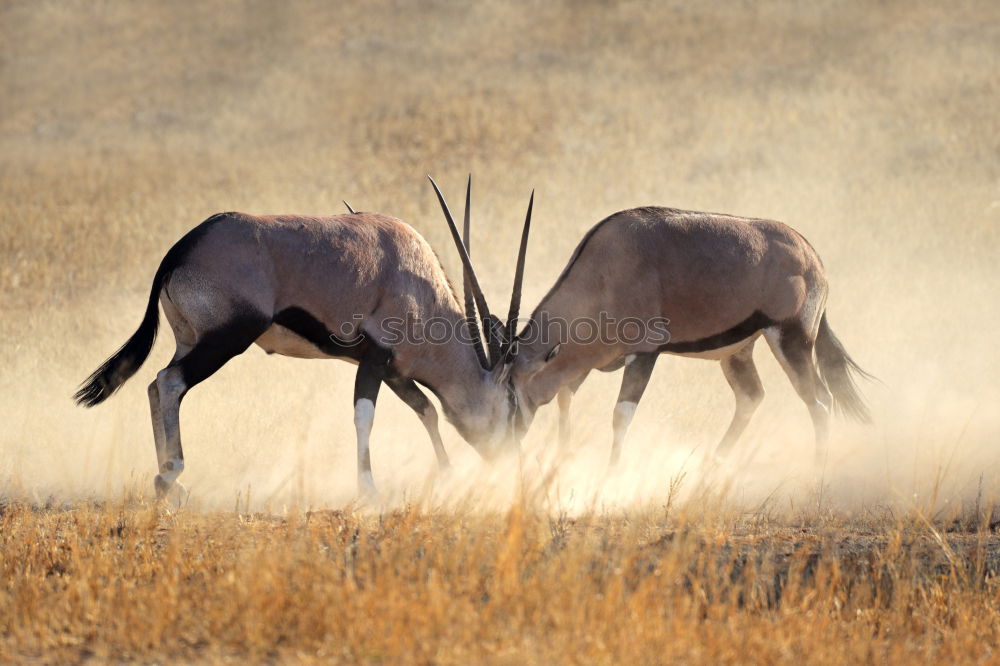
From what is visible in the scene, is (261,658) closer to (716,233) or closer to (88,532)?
(88,532)

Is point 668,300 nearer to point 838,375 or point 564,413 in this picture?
point 564,413

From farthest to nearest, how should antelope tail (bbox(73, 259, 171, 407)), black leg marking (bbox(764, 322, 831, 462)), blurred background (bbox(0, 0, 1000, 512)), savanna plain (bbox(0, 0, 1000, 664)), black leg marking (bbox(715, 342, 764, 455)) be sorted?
blurred background (bbox(0, 0, 1000, 512)), black leg marking (bbox(715, 342, 764, 455)), black leg marking (bbox(764, 322, 831, 462)), antelope tail (bbox(73, 259, 171, 407)), savanna plain (bbox(0, 0, 1000, 664))

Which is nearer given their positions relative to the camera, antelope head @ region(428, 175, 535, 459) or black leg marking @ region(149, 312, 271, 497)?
black leg marking @ region(149, 312, 271, 497)

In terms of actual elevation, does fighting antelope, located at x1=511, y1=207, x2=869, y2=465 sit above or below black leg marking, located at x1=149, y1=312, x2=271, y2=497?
above

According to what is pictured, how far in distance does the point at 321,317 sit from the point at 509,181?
18700 millimetres

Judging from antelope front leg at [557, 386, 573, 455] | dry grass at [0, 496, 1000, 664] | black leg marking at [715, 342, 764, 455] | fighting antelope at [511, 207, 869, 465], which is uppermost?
fighting antelope at [511, 207, 869, 465]

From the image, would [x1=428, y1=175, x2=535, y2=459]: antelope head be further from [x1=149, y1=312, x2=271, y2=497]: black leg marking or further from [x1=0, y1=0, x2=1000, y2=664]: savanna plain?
[x1=149, y1=312, x2=271, y2=497]: black leg marking

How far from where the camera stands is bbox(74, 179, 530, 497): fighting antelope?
788 centimetres

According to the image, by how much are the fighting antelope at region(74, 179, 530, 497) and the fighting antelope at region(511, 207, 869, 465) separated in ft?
1.28

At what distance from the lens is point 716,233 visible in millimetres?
9258

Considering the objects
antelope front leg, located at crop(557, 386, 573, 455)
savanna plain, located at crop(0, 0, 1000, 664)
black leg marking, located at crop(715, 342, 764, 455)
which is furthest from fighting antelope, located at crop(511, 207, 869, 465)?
savanna plain, located at crop(0, 0, 1000, 664)

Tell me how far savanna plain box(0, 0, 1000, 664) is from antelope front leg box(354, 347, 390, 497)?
30 centimetres

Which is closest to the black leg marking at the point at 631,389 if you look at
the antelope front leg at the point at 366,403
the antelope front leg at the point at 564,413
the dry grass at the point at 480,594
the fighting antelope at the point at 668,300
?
the fighting antelope at the point at 668,300

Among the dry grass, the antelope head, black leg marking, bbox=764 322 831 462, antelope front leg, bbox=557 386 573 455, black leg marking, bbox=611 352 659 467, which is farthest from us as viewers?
antelope front leg, bbox=557 386 573 455
